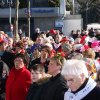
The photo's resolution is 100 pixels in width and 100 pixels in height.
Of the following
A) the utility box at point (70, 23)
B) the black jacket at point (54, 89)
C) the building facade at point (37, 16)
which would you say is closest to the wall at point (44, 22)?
the building facade at point (37, 16)

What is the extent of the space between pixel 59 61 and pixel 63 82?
44cm

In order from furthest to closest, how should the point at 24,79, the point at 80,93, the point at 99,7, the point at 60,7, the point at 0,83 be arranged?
1. the point at 99,7
2. the point at 60,7
3. the point at 0,83
4. the point at 24,79
5. the point at 80,93

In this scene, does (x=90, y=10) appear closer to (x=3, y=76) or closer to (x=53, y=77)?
(x=3, y=76)

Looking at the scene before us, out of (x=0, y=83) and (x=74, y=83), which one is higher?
(x=74, y=83)

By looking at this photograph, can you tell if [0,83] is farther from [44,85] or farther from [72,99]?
[72,99]

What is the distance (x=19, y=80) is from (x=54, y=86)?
193 cm

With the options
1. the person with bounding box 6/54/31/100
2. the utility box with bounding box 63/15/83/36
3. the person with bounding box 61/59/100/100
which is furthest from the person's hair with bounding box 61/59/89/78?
the utility box with bounding box 63/15/83/36

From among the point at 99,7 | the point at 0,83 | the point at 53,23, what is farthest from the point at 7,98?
the point at 99,7

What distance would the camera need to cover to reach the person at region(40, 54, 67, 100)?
21.8 feet

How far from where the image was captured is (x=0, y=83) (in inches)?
389

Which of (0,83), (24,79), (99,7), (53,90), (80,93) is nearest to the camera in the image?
(80,93)

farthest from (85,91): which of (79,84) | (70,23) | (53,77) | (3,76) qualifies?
(70,23)

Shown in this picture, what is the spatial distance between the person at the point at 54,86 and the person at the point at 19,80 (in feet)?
5.01

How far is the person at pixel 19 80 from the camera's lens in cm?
852
